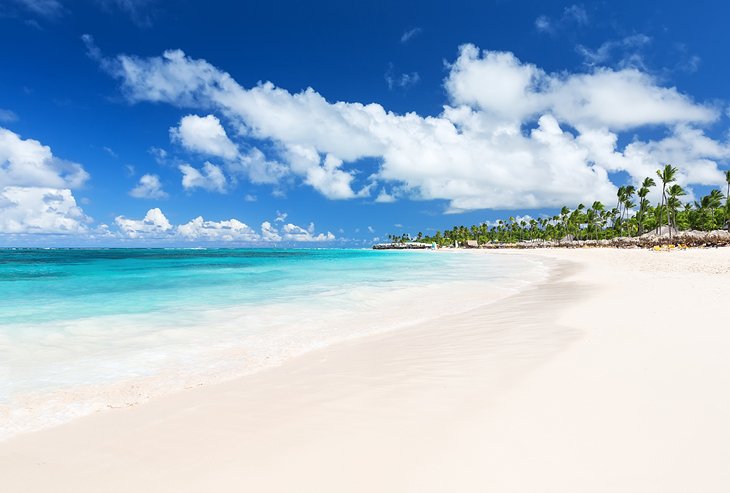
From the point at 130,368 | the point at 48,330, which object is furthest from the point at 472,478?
the point at 48,330

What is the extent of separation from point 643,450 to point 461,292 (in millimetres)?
13910

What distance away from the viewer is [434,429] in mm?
3887

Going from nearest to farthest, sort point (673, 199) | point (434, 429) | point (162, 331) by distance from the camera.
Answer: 1. point (434, 429)
2. point (162, 331)
3. point (673, 199)

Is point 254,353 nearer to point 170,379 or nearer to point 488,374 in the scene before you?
point 170,379

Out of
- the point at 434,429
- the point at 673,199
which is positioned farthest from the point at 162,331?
the point at 673,199

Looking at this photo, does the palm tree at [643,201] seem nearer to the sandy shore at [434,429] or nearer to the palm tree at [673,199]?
the palm tree at [673,199]

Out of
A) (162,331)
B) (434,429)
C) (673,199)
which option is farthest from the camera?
(673,199)

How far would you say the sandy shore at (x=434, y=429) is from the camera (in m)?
3.08

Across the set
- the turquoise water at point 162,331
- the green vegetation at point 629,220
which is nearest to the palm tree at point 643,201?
the green vegetation at point 629,220

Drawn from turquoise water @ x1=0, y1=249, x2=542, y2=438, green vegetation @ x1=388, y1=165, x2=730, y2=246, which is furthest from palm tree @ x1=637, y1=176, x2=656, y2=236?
turquoise water @ x1=0, y1=249, x2=542, y2=438

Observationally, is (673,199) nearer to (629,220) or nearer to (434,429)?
(629,220)

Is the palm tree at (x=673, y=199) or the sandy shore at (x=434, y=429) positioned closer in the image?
the sandy shore at (x=434, y=429)

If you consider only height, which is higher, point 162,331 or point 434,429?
point 434,429

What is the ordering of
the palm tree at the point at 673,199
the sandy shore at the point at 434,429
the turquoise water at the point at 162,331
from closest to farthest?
1. the sandy shore at the point at 434,429
2. the turquoise water at the point at 162,331
3. the palm tree at the point at 673,199
